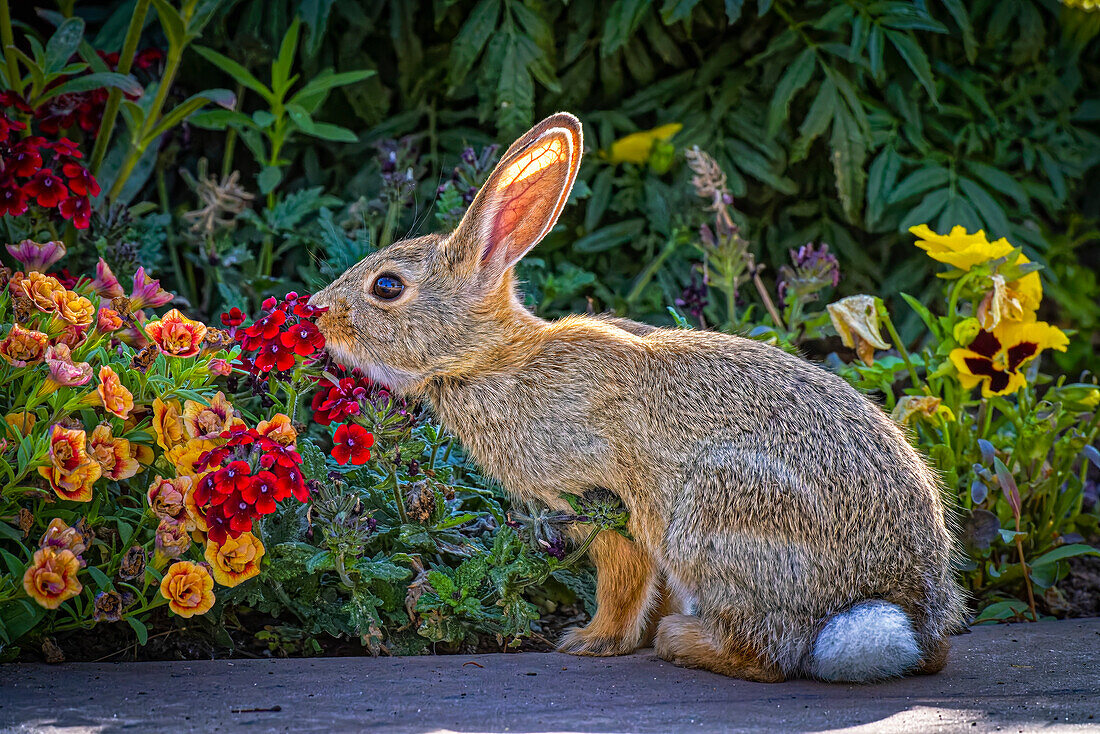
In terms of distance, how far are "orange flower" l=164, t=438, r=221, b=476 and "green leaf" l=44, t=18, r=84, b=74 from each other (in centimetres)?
208

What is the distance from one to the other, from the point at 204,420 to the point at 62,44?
2116mm

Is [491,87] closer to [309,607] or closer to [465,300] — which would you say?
[465,300]

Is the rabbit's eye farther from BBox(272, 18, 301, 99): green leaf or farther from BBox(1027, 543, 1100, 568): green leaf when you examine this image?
BBox(1027, 543, 1100, 568): green leaf

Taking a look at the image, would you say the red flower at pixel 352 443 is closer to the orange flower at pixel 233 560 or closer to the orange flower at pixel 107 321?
the orange flower at pixel 233 560

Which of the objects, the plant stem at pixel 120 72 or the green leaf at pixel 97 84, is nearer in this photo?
the green leaf at pixel 97 84

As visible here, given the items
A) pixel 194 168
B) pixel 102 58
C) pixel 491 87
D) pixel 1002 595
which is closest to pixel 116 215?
pixel 102 58

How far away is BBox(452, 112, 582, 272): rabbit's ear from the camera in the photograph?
3660mm

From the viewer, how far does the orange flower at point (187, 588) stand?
309 cm

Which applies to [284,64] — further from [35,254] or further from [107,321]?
[107,321]

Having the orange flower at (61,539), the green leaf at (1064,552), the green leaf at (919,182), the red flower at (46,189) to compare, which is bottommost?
the green leaf at (1064,552)

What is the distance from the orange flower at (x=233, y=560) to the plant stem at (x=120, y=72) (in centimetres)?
251

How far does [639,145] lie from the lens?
5.61 meters

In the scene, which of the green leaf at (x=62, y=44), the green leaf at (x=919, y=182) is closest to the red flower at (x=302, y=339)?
the green leaf at (x=62, y=44)

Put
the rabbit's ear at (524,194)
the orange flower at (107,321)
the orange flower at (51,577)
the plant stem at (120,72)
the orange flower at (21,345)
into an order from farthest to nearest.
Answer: the plant stem at (120,72) → the rabbit's ear at (524,194) → the orange flower at (107,321) → the orange flower at (21,345) → the orange flower at (51,577)
